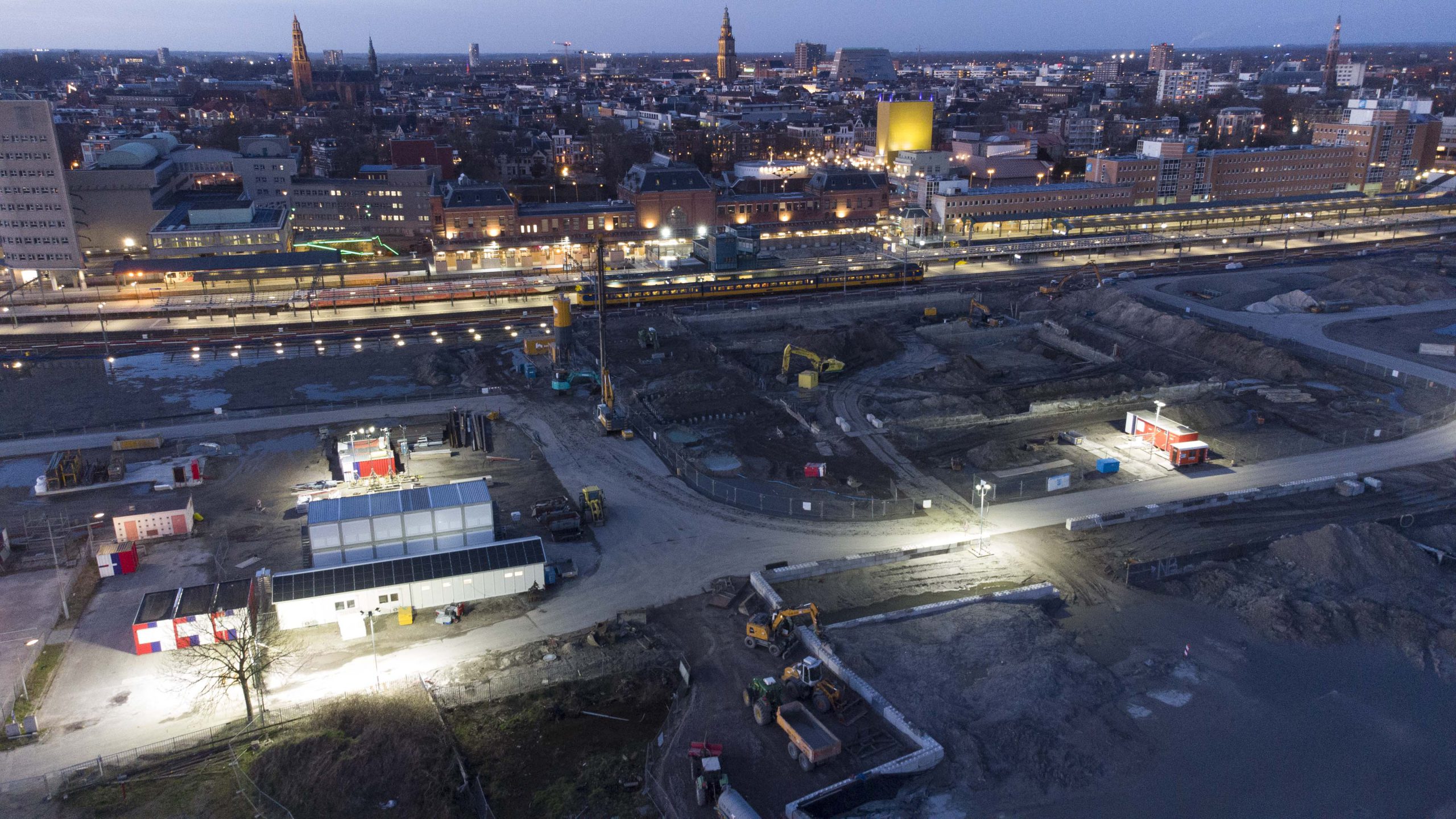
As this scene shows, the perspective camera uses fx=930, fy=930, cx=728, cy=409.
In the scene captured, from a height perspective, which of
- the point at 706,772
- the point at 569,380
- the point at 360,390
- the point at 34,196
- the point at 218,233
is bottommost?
the point at 706,772

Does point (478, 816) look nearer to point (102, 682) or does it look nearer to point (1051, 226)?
point (102, 682)

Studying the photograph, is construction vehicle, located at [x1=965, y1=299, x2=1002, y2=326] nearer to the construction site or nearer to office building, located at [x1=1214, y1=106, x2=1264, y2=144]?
the construction site

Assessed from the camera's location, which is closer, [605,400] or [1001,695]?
[1001,695]

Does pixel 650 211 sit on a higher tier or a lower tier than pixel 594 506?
higher

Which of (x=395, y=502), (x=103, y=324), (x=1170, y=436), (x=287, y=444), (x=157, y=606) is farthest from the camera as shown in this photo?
(x=103, y=324)

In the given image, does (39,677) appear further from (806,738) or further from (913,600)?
(913,600)

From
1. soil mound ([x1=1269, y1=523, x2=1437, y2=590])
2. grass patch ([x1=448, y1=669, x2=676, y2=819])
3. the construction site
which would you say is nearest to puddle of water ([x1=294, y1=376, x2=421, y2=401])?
the construction site

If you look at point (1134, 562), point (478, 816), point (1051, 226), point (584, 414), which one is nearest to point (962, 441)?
point (1134, 562)

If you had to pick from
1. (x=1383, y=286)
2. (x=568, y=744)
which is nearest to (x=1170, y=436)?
(x=568, y=744)

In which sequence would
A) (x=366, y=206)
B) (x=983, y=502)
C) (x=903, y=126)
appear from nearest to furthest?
(x=983, y=502) < (x=366, y=206) < (x=903, y=126)
